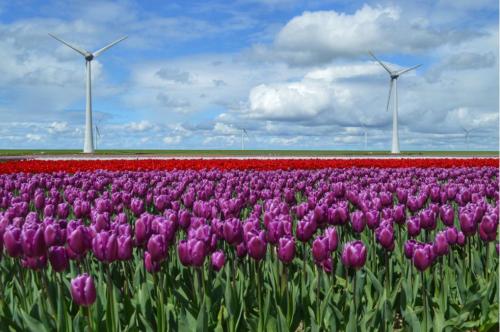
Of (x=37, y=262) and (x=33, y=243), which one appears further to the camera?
(x=37, y=262)

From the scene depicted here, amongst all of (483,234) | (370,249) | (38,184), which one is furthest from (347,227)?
(38,184)

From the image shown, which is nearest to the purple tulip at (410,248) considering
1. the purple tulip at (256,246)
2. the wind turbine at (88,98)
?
the purple tulip at (256,246)

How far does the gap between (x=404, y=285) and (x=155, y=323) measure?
226 centimetres

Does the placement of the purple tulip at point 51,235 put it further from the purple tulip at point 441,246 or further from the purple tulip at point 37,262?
the purple tulip at point 441,246

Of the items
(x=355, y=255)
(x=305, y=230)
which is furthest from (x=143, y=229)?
(x=355, y=255)

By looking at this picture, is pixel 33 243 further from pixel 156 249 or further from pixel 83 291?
pixel 156 249

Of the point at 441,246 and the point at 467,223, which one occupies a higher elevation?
the point at 467,223

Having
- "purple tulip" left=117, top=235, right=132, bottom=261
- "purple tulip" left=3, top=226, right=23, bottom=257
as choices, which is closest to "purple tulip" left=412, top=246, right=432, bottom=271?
"purple tulip" left=117, top=235, right=132, bottom=261

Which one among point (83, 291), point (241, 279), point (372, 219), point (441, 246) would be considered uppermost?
point (372, 219)

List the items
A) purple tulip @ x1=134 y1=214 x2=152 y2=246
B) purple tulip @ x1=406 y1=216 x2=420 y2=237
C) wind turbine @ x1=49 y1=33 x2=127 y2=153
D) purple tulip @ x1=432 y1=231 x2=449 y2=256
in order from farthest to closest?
1. wind turbine @ x1=49 y1=33 x2=127 y2=153
2. purple tulip @ x1=406 y1=216 x2=420 y2=237
3. purple tulip @ x1=134 y1=214 x2=152 y2=246
4. purple tulip @ x1=432 y1=231 x2=449 y2=256

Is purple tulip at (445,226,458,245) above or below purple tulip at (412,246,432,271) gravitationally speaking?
above

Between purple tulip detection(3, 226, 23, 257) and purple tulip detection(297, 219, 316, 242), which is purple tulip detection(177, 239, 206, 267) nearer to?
purple tulip detection(297, 219, 316, 242)

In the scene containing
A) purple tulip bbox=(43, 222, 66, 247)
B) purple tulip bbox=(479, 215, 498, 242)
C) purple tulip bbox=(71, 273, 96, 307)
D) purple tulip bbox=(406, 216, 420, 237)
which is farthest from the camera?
purple tulip bbox=(406, 216, 420, 237)

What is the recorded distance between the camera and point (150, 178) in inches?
580
